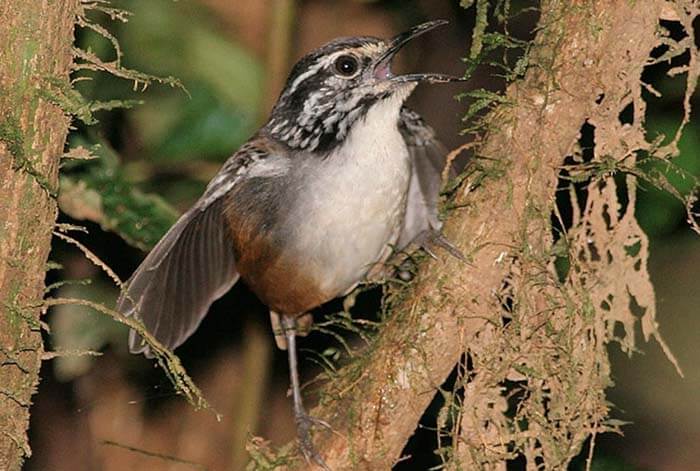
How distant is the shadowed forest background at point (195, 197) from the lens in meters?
5.56

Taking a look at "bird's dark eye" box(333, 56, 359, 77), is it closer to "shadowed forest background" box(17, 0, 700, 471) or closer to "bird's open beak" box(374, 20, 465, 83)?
"bird's open beak" box(374, 20, 465, 83)

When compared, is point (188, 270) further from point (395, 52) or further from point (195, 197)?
point (395, 52)

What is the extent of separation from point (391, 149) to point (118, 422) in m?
3.03

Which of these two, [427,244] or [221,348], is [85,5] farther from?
[221,348]

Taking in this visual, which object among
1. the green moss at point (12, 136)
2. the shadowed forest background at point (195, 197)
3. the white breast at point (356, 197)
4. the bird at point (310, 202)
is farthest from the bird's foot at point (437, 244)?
the green moss at point (12, 136)

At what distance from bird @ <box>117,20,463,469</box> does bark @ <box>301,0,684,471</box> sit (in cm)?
49

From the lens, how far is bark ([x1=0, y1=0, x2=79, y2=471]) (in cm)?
339

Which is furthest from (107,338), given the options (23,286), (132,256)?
(23,286)

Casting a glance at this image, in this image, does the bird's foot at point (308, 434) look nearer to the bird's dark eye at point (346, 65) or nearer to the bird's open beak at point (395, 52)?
the bird's open beak at point (395, 52)

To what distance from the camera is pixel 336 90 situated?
489 cm

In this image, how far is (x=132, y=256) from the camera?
6730 mm

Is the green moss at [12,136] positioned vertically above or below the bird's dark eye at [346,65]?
below

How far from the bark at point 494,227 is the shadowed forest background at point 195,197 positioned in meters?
1.15

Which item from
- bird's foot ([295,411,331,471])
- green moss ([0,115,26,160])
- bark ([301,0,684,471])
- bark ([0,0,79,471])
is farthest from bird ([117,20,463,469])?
green moss ([0,115,26,160])
